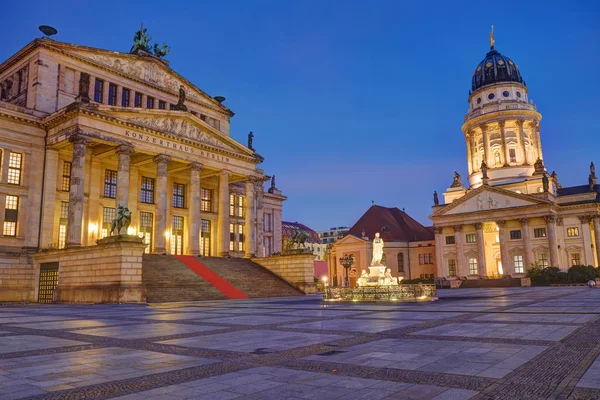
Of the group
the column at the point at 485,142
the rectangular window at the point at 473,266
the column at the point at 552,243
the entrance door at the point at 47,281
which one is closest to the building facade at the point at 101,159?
the entrance door at the point at 47,281

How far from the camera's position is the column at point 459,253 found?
76.3 meters

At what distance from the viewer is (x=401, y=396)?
549 cm

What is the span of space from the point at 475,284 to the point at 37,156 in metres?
60.4

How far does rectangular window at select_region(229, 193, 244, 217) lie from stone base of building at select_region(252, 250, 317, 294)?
14903 mm

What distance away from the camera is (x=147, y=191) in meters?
46.8

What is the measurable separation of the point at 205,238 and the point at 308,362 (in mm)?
45467

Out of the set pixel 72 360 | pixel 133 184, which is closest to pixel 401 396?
pixel 72 360

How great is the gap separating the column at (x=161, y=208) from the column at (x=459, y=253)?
5285cm

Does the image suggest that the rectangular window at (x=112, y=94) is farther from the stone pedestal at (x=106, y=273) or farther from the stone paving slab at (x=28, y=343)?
the stone paving slab at (x=28, y=343)

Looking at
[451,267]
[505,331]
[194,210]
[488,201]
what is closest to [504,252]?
[488,201]

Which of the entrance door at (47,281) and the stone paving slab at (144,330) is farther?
the entrance door at (47,281)

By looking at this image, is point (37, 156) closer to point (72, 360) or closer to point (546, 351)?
point (72, 360)

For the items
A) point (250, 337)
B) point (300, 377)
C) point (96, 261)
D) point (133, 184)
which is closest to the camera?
point (300, 377)

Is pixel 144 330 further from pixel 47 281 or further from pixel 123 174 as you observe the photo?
pixel 123 174
